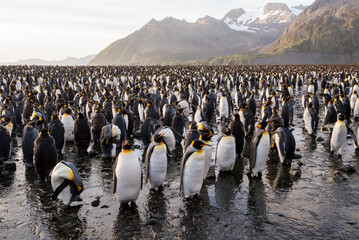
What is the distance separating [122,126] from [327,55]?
101235mm

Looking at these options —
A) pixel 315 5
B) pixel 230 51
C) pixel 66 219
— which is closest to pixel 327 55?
pixel 315 5

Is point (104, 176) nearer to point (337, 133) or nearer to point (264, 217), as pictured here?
point (264, 217)

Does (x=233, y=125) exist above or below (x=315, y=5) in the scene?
below

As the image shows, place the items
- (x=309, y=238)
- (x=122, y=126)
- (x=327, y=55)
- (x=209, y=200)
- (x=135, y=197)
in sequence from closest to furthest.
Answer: (x=309, y=238)
(x=135, y=197)
(x=209, y=200)
(x=122, y=126)
(x=327, y=55)

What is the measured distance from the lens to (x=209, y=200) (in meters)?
5.84

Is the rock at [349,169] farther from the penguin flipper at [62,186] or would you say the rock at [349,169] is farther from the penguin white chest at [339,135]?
the penguin flipper at [62,186]

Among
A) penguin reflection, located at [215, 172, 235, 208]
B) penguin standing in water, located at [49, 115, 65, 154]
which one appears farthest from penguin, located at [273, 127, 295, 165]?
penguin standing in water, located at [49, 115, 65, 154]

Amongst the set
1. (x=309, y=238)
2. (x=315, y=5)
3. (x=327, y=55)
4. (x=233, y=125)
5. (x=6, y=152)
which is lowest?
(x=309, y=238)

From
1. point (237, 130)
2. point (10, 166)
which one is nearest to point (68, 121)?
point (10, 166)

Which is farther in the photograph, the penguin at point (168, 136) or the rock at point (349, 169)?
the penguin at point (168, 136)

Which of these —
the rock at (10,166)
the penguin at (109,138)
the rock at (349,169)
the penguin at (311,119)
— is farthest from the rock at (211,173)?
the penguin at (311,119)

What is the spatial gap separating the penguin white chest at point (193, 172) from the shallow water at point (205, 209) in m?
0.29

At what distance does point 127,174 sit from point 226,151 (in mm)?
2637

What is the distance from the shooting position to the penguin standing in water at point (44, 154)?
6430mm
